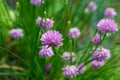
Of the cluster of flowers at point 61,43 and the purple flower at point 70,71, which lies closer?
the cluster of flowers at point 61,43

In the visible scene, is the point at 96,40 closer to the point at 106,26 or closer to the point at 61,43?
the point at 106,26

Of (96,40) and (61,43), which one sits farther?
(96,40)

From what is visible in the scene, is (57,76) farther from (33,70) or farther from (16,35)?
(16,35)

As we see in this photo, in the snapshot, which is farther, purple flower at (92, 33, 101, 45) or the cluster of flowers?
purple flower at (92, 33, 101, 45)

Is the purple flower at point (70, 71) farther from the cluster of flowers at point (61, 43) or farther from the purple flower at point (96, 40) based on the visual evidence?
the purple flower at point (96, 40)

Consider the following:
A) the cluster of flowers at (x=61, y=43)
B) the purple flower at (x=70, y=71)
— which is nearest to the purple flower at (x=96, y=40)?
the cluster of flowers at (x=61, y=43)

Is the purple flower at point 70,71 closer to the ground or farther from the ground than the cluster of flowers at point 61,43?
closer to the ground

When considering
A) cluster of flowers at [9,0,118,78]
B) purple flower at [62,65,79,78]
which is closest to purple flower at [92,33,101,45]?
cluster of flowers at [9,0,118,78]

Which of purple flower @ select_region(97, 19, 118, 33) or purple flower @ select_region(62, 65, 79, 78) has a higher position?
purple flower @ select_region(97, 19, 118, 33)

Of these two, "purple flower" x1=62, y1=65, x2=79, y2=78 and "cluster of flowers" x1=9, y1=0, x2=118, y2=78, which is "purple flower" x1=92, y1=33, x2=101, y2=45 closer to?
"cluster of flowers" x1=9, y1=0, x2=118, y2=78

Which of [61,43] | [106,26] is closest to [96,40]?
[106,26]

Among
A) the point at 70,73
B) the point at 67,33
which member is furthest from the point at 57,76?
the point at 70,73
